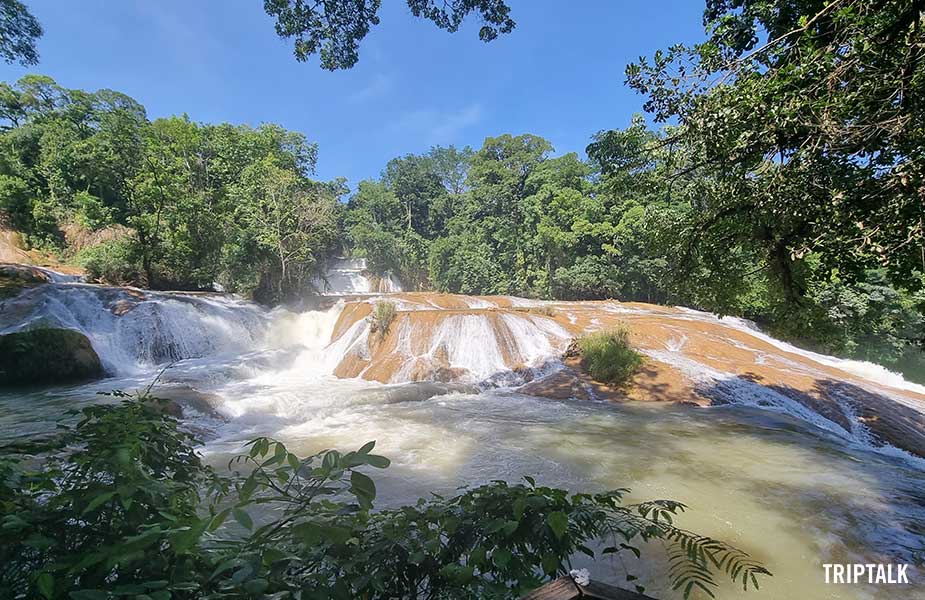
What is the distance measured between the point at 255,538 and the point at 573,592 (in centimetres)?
88

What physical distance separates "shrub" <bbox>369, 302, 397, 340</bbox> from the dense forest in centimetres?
711

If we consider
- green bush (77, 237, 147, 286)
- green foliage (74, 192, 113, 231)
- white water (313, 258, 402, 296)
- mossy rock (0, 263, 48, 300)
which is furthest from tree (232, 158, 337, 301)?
white water (313, 258, 402, 296)

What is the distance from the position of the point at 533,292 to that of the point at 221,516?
2703 centimetres

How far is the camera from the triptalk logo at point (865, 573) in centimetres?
311

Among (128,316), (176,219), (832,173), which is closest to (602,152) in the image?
(832,173)

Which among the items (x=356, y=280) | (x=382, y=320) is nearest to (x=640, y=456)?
(x=382, y=320)

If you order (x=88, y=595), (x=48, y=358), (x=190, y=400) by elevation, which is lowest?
(x=190, y=400)

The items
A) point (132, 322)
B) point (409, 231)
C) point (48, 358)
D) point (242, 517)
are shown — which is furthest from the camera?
point (409, 231)

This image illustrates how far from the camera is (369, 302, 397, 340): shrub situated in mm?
12258

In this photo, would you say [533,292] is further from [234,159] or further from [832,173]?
Result: [832,173]

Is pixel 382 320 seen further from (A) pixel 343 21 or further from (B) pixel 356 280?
(B) pixel 356 280

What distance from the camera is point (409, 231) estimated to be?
36781 mm

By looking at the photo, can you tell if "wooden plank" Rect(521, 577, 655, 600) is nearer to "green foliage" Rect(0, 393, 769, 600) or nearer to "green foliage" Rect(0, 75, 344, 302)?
"green foliage" Rect(0, 393, 769, 600)

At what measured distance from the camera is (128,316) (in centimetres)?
1187
